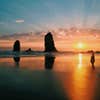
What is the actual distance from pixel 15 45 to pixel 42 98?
116862mm

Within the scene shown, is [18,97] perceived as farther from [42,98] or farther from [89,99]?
[89,99]

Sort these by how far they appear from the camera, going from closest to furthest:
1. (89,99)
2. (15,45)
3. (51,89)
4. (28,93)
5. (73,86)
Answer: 1. (89,99)
2. (28,93)
3. (51,89)
4. (73,86)
5. (15,45)

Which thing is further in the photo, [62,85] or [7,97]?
[62,85]

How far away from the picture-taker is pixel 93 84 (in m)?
19.7

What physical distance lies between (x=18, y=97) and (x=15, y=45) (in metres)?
117

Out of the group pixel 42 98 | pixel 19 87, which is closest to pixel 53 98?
pixel 42 98

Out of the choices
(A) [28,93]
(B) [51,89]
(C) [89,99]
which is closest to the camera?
(C) [89,99]

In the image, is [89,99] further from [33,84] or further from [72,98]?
[33,84]

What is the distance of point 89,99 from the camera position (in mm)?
14773

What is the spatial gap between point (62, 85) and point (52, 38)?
4526 inches

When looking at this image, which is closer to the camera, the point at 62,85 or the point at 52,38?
the point at 62,85

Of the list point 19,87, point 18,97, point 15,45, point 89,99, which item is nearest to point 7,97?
point 18,97

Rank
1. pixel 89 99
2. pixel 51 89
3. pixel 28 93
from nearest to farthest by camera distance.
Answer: pixel 89 99
pixel 28 93
pixel 51 89

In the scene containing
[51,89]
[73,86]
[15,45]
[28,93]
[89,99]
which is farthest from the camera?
[15,45]
